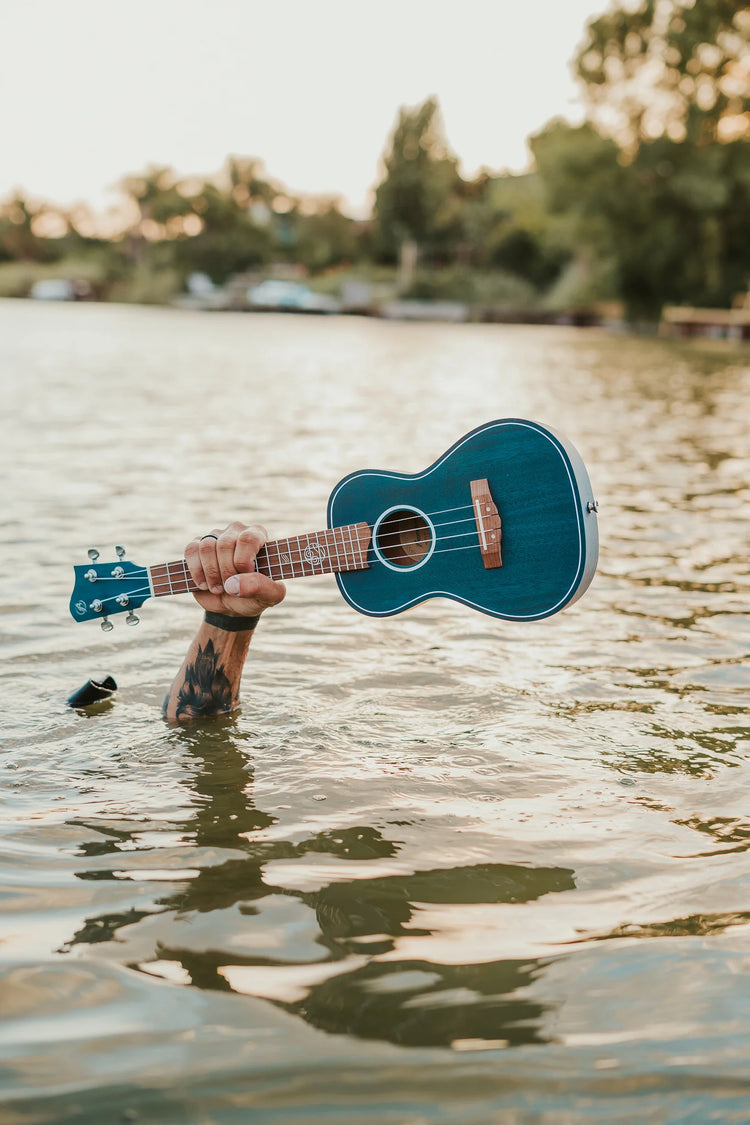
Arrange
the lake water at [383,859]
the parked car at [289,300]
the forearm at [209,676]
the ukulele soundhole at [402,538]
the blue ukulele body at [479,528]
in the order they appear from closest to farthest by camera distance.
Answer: the lake water at [383,859]
the blue ukulele body at [479,528]
the ukulele soundhole at [402,538]
the forearm at [209,676]
the parked car at [289,300]

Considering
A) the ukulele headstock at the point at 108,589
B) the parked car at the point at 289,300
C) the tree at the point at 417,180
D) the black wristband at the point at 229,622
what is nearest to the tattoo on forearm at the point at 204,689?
the black wristband at the point at 229,622

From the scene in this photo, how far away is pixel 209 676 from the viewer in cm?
417

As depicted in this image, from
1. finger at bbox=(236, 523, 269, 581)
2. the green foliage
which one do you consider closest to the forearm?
finger at bbox=(236, 523, 269, 581)

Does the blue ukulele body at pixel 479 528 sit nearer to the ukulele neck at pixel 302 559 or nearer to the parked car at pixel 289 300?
the ukulele neck at pixel 302 559

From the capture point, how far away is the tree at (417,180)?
80.6 m

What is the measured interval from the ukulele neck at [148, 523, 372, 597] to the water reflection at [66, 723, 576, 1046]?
714mm

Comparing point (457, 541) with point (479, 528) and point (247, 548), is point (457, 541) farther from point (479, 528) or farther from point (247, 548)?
point (247, 548)

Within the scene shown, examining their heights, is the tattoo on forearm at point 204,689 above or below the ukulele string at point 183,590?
below

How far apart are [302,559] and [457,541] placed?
0.50 metres

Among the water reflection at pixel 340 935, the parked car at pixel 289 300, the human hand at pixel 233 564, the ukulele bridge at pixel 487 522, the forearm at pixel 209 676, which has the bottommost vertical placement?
the water reflection at pixel 340 935

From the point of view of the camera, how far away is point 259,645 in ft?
18.1

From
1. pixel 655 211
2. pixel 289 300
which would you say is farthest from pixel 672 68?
pixel 289 300

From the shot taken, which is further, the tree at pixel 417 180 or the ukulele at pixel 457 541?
the tree at pixel 417 180

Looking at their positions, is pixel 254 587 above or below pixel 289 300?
below
